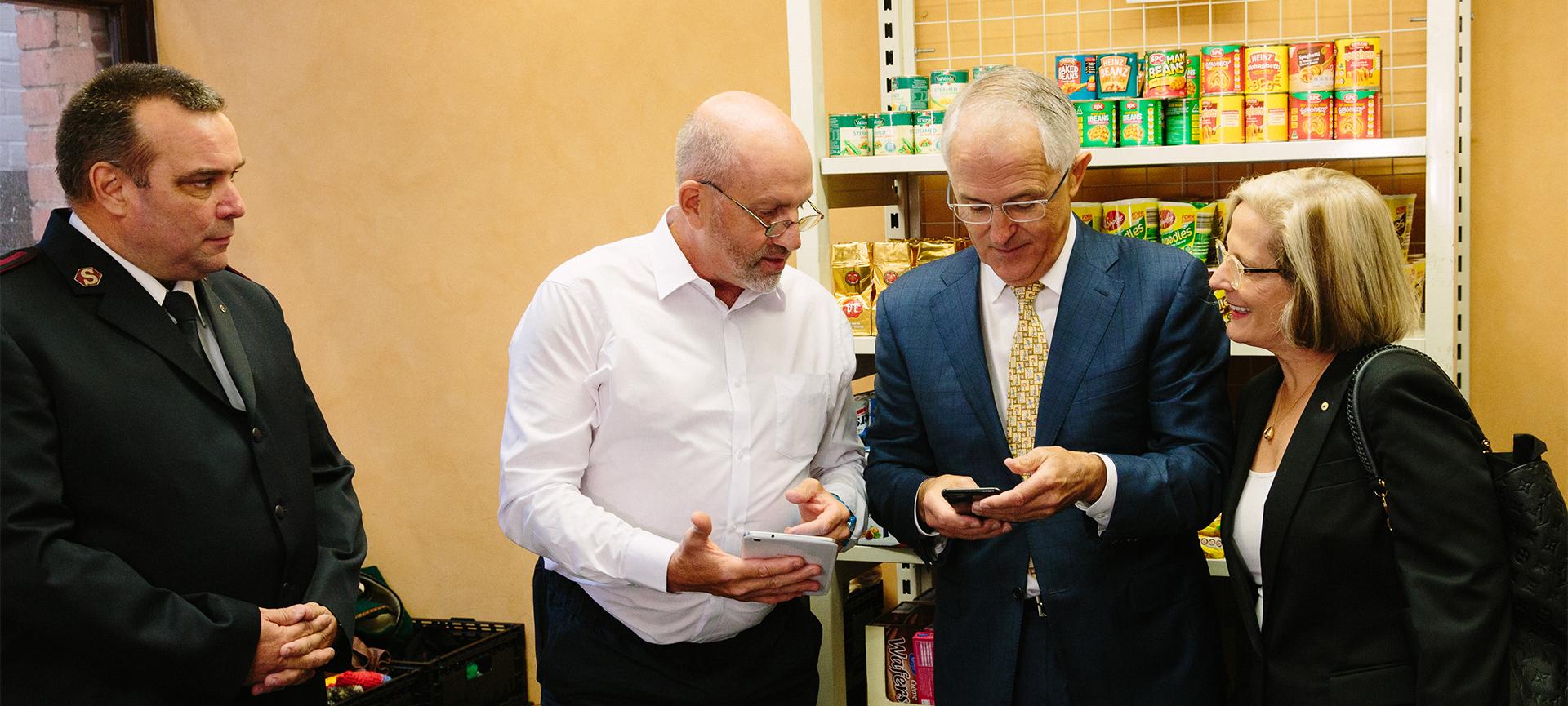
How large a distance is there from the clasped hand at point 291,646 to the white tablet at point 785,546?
77 centimetres

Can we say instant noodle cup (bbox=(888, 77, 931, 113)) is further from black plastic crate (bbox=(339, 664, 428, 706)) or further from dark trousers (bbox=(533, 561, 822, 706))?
black plastic crate (bbox=(339, 664, 428, 706))

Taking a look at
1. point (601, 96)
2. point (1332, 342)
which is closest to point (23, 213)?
point (601, 96)

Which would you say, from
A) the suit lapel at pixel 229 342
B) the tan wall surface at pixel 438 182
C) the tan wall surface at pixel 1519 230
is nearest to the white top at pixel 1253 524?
the tan wall surface at pixel 1519 230

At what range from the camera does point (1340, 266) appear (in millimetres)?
2051

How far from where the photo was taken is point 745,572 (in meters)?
2.04

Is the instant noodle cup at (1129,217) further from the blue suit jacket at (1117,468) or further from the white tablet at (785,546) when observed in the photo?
the white tablet at (785,546)

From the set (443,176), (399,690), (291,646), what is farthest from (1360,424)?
(443,176)

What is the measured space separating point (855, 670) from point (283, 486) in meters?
1.94

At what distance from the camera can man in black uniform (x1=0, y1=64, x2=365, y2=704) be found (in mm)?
1900

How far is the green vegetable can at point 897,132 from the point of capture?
2.90m

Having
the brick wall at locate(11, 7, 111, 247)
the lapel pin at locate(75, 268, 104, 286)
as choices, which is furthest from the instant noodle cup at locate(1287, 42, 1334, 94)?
the brick wall at locate(11, 7, 111, 247)

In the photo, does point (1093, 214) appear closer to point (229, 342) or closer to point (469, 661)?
point (229, 342)

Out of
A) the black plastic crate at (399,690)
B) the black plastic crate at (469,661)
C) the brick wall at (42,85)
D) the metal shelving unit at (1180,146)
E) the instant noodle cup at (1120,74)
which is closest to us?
the metal shelving unit at (1180,146)

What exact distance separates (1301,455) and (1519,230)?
4.81 feet
